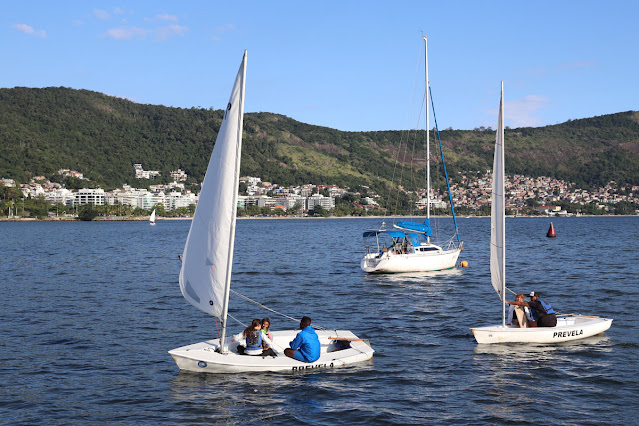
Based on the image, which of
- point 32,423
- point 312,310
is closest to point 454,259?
point 312,310

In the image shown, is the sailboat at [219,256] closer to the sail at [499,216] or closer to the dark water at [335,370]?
the dark water at [335,370]

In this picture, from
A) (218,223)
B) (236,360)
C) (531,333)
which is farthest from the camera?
(531,333)

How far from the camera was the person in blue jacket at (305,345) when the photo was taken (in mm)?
16047

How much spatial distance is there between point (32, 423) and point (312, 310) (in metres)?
15.4

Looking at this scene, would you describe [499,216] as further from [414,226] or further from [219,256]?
[414,226]

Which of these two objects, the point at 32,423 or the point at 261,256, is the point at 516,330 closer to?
the point at 32,423

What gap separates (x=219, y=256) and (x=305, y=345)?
3.36 metres

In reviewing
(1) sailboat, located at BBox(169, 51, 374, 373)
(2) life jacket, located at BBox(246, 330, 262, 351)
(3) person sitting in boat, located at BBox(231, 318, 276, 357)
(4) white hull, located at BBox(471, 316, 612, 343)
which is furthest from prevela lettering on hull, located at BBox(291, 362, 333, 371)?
(4) white hull, located at BBox(471, 316, 612, 343)

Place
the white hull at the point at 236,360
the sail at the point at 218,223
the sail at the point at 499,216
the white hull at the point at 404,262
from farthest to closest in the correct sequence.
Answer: the white hull at the point at 404,262, the sail at the point at 499,216, the white hull at the point at 236,360, the sail at the point at 218,223

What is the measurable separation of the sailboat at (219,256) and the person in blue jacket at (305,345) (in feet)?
0.56

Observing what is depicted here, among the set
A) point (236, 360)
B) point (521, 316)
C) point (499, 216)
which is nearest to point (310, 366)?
point (236, 360)

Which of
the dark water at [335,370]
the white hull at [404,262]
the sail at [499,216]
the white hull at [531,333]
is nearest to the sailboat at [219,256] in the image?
the dark water at [335,370]

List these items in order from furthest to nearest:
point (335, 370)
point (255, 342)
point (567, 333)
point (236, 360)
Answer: point (567, 333), point (335, 370), point (255, 342), point (236, 360)

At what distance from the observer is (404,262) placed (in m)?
39.7
